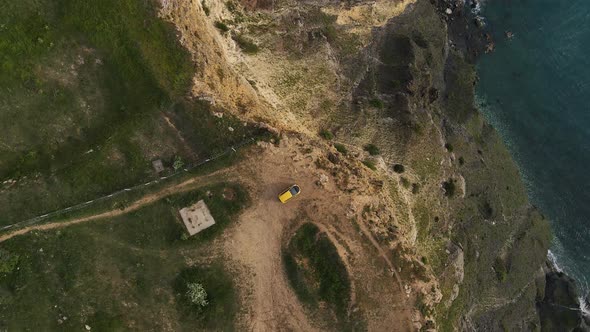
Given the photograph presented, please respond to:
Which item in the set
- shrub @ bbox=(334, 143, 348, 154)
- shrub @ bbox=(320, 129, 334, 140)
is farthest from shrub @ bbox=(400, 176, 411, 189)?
shrub @ bbox=(320, 129, 334, 140)

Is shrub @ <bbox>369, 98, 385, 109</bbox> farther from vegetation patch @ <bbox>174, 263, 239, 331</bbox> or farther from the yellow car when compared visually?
vegetation patch @ <bbox>174, 263, 239, 331</bbox>

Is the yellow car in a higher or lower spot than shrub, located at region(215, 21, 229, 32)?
lower

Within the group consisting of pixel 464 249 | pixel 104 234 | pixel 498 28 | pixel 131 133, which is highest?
pixel 498 28

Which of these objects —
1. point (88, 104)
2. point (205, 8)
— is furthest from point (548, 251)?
point (88, 104)

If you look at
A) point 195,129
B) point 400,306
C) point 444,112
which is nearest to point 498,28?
point 444,112

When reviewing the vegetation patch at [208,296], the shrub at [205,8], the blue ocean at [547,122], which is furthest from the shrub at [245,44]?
the blue ocean at [547,122]

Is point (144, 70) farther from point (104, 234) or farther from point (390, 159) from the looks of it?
point (390, 159)
